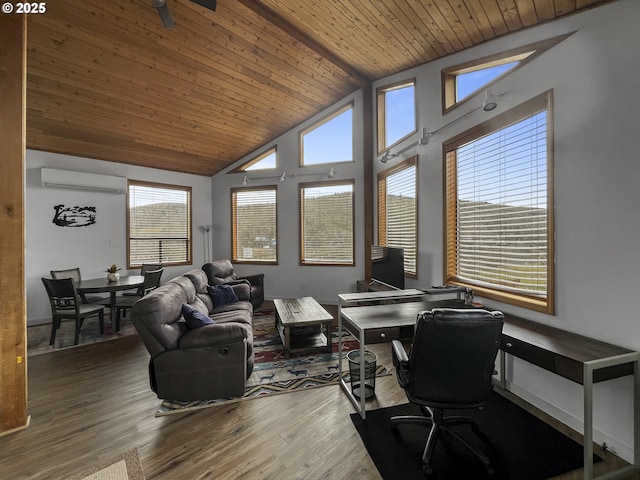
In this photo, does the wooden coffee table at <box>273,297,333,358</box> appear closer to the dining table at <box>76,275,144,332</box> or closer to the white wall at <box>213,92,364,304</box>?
the white wall at <box>213,92,364,304</box>

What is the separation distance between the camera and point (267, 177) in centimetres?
650

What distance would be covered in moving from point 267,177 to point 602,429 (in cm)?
602

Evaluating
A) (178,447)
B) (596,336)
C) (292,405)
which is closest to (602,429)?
(596,336)

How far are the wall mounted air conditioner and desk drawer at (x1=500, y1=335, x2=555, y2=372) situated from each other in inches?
249

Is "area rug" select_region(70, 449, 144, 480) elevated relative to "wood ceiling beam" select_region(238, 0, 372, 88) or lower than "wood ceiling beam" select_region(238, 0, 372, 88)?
lower

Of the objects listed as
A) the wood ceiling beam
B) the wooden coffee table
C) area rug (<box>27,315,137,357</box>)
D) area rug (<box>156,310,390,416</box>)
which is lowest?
area rug (<box>156,310,390,416</box>)

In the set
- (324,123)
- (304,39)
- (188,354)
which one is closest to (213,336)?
(188,354)

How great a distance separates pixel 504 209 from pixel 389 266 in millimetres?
1601

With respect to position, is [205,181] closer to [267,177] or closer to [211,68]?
[267,177]

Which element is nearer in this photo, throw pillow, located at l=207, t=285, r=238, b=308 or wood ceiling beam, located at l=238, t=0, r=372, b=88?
wood ceiling beam, located at l=238, t=0, r=372, b=88

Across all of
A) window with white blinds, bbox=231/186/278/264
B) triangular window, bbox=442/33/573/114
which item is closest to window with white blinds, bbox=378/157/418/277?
triangular window, bbox=442/33/573/114

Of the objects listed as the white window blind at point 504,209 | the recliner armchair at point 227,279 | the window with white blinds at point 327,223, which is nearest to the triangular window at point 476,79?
the white window blind at point 504,209

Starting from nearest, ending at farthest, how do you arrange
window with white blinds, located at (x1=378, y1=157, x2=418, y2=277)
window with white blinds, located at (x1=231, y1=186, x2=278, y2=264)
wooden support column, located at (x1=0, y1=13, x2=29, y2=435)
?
wooden support column, located at (x1=0, y1=13, x2=29, y2=435) < window with white blinds, located at (x1=378, y1=157, x2=418, y2=277) < window with white blinds, located at (x1=231, y1=186, x2=278, y2=264)

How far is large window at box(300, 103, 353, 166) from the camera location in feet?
19.7
